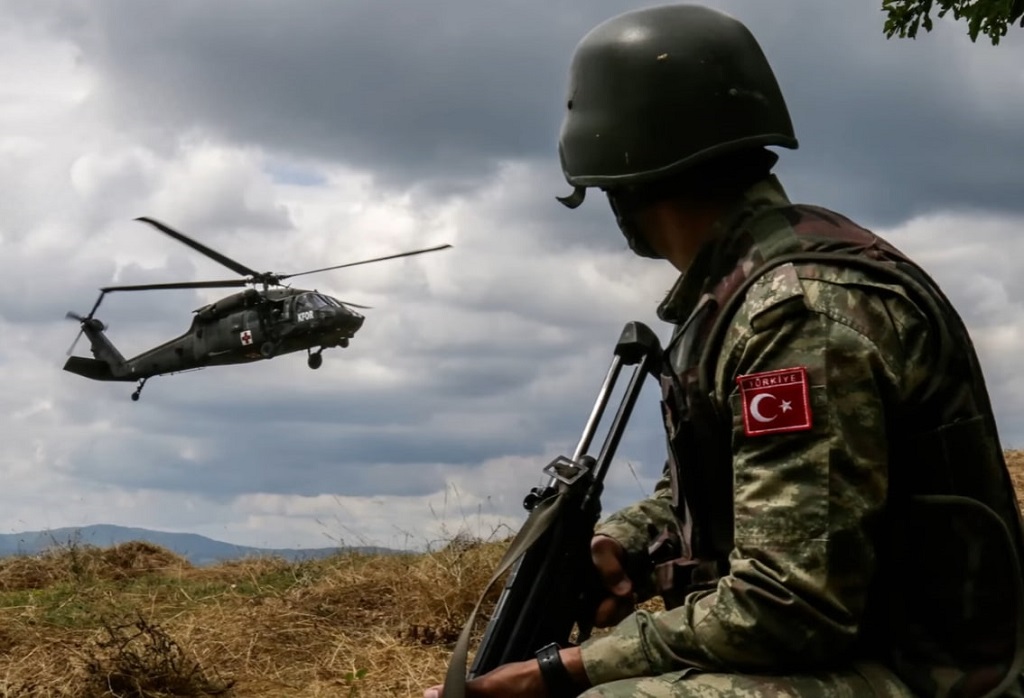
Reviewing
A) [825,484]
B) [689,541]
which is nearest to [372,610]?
[689,541]

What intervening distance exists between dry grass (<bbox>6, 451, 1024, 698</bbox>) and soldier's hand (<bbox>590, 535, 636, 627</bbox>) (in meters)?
3.16

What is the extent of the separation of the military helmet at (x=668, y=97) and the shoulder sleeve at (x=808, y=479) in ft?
2.01

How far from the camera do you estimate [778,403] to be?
2.56 metres

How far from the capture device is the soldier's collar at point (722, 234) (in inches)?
118

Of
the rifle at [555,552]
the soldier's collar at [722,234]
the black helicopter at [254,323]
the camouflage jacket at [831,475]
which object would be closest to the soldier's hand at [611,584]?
the rifle at [555,552]

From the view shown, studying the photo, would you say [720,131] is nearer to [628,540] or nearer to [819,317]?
[819,317]

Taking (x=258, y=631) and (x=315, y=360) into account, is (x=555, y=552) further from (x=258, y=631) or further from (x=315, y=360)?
(x=315, y=360)

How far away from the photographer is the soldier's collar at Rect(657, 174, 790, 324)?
300 centimetres

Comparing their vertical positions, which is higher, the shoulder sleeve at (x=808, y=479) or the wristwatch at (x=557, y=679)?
the shoulder sleeve at (x=808, y=479)

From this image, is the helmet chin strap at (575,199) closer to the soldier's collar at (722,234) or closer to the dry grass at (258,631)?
the soldier's collar at (722,234)

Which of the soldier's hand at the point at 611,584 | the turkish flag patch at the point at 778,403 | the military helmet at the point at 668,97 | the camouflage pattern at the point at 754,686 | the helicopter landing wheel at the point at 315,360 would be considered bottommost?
the camouflage pattern at the point at 754,686

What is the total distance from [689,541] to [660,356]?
1.60 ft

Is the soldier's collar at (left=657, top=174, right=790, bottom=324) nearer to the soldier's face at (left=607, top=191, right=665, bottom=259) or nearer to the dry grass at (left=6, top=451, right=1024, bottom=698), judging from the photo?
the soldier's face at (left=607, top=191, right=665, bottom=259)

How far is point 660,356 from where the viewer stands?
10.9ft
